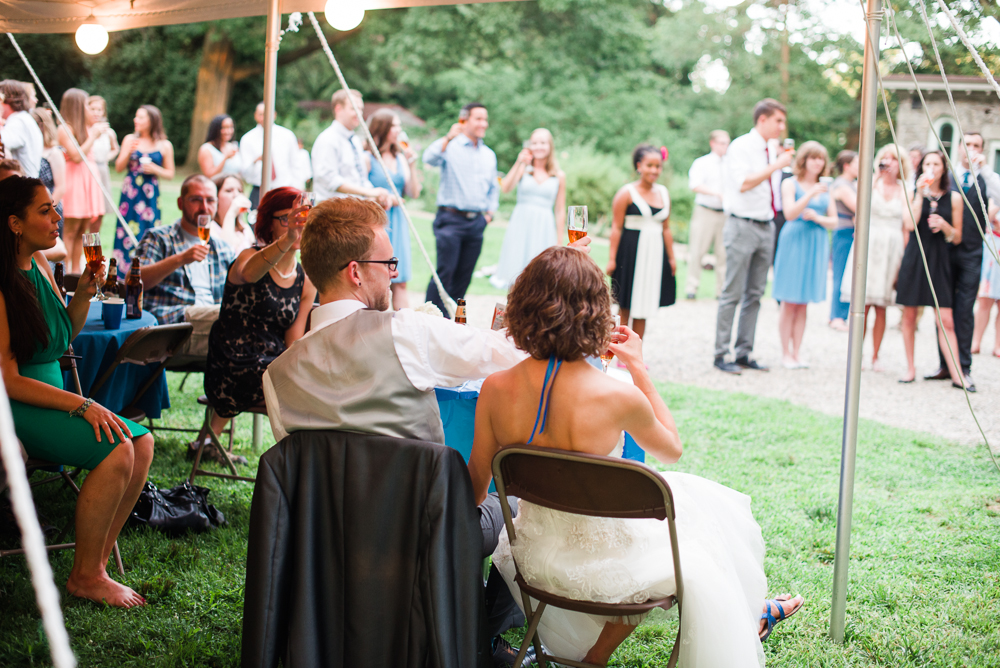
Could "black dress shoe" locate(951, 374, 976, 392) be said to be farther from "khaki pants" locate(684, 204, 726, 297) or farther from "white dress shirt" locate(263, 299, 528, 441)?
"white dress shirt" locate(263, 299, 528, 441)

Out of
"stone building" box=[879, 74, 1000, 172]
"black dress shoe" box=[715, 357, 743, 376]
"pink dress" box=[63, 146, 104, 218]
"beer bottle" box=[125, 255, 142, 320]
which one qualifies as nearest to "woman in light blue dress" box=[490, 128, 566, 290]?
"black dress shoe" box=[715, 357, 743, 376]

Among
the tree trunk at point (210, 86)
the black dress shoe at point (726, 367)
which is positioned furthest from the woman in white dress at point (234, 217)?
the tree trunk at point (210, 86)

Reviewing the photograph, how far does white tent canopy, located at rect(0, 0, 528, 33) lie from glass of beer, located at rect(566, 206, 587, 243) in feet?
5.82

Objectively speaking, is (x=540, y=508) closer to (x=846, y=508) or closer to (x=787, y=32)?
(x=846, y=508)

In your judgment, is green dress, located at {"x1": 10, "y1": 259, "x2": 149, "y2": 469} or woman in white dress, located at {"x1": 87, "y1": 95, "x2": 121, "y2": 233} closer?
green dress, located at {"x1": 10, "y1": 259, "x2": 149, "y2": 469}

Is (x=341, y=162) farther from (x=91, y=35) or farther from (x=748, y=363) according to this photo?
(x=748, y=363)

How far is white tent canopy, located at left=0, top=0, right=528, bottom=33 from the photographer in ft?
13.7

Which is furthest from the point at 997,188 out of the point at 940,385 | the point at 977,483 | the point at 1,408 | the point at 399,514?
the point at 1,408

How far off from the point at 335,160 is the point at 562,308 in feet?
15.7

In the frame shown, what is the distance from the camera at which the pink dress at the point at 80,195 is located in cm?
746

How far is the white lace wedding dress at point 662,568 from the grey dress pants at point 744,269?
4.57 m

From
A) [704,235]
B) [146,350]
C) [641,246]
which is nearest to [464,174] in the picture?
[641,246]

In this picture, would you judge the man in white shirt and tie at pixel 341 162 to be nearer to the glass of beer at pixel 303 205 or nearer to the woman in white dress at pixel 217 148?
the woman in white dress at pixel 217 148

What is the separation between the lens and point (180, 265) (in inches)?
159
